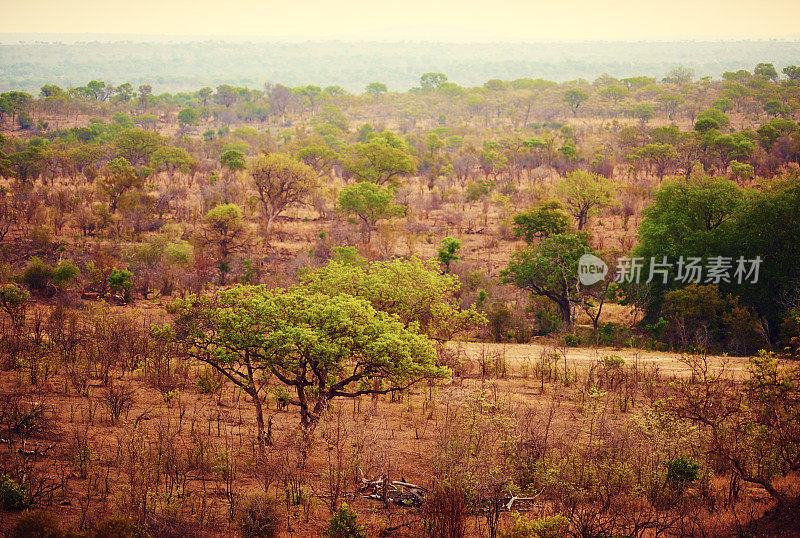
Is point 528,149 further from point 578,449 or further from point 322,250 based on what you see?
point 578,449

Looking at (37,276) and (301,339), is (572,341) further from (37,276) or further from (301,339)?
(37,276)

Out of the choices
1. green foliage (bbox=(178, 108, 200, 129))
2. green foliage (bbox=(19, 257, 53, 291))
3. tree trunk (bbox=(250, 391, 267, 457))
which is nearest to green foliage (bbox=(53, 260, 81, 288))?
green foliage (bbox=(19, 257, 53, 291))

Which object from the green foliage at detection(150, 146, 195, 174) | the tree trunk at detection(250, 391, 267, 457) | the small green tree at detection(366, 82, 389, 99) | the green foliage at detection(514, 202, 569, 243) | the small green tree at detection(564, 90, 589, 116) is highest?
the small green tree at detection(366, 82, 389, 99)

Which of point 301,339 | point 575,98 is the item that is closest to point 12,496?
point 301,339

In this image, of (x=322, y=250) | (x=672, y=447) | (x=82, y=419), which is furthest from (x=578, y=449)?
(x=322, y=250)

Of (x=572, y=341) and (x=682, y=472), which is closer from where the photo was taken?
(x=682, y=472)

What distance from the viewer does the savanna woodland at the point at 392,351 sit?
11000 millimetres

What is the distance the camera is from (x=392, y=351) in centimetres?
1227

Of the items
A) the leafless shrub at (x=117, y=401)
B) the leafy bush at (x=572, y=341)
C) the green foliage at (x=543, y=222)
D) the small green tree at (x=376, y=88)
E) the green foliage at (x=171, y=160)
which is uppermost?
the small green tree at (x=376, y=88)

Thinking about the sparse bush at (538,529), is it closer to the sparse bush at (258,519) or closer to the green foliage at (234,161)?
the sparse bush at (258,519)

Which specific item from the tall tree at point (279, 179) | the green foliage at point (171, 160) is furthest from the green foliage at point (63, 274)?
the green foliage at point (171, 160)

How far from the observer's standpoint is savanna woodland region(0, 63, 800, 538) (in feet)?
36.1

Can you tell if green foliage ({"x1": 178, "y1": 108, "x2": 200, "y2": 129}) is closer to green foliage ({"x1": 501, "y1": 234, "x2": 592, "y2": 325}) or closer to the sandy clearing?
green foliage ({"x1": 501, "y1": 234, "x2": 592, "y2": 325})

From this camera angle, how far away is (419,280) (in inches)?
650
